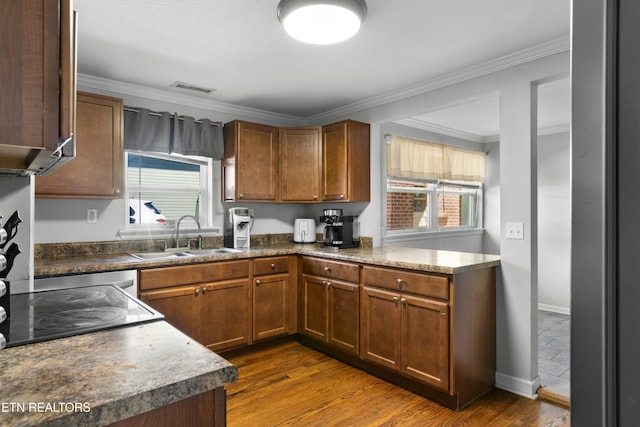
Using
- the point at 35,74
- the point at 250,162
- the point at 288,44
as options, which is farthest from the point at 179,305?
the point at 35,74

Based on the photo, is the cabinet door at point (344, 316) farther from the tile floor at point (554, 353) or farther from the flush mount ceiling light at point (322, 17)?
the flush mount ceiling light at point (322, 17)

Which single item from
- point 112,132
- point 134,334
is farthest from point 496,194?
point 134,334

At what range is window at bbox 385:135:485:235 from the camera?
176 inches

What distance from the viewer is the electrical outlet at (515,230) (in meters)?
2.63

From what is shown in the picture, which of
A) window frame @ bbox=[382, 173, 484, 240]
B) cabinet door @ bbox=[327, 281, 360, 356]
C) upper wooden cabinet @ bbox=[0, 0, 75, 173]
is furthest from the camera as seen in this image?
window frame @ bbox=[382, 173, 484, 240]

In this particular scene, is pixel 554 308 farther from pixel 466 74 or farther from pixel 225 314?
pixel 225 314

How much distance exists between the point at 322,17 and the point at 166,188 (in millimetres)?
2347

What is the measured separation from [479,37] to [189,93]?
2.46 m

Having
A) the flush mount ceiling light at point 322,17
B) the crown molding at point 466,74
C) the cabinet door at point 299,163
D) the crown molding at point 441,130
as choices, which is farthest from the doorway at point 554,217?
the flush mount ceiling light at point 322,17

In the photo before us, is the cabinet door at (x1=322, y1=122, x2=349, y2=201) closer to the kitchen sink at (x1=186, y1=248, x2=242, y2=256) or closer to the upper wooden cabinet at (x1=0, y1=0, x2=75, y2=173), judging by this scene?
the kitchen sink at (x1=186, y1=248, x2=242, y2=256)

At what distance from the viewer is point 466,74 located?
115 inches

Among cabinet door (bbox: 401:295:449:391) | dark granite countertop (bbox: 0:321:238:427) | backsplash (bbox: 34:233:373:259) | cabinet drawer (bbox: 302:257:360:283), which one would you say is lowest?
cabinet door (bbox: 401:295:449:391)

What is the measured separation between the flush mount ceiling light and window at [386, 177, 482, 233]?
260cm

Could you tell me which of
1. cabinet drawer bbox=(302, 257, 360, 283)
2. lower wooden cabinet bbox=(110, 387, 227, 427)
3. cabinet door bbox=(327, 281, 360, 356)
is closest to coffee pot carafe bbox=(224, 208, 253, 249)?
cabinet drawer bbox=(302, 257, 360, 283)
